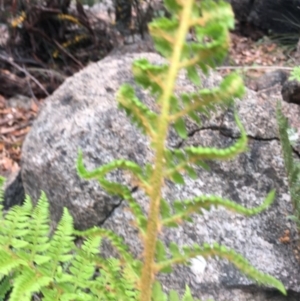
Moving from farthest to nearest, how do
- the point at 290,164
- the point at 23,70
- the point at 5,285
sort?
the point at 23,70 → the point at 290,164 → the point at 5,285

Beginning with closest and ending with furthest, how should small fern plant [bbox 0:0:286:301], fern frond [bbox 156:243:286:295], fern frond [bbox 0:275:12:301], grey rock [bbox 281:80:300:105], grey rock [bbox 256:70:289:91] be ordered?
small fern plant [bbox 0:0:286:301]
fern frond [bbox 156:243:286:295]
fern frond [bbox 0:275:12:301]
grey rock [bbox 281:80:300:105]
grey rock [bbox 256:70:289:91]

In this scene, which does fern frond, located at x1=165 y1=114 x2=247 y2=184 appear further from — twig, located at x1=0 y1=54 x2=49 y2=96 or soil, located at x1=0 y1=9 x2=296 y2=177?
twig, located at x1=0 y1=54 x2=49 y2=96

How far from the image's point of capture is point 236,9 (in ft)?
21.8

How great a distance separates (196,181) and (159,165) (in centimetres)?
121

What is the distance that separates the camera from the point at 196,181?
207cm

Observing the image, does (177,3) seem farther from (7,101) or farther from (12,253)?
(7,101)

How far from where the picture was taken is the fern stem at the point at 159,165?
809mm

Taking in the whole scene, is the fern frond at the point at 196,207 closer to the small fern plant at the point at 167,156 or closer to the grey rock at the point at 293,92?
the small fern plant at the point at 167,156

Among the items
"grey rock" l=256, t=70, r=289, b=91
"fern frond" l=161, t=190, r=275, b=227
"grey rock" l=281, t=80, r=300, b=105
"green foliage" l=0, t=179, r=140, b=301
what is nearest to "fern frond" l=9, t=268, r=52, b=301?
"green foliage" l=0, t=179, r=140, b=301

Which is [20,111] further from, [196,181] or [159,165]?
[159,165]

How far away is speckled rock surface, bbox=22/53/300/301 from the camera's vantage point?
1910 mm

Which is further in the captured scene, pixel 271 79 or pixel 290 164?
pixel 271 79

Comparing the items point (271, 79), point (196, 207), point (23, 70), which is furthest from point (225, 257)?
point (23, 70)

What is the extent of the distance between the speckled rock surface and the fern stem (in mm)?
935
